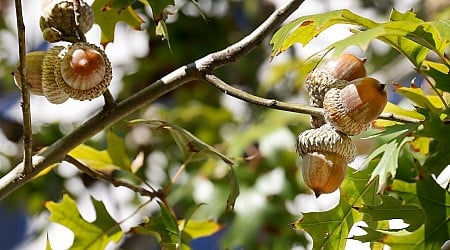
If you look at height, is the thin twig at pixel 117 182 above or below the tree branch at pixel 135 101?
below

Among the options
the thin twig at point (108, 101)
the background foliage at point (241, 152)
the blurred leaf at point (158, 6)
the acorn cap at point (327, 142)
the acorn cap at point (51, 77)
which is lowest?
the background foliage at point (241, 152)

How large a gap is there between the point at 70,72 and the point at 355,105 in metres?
0.36

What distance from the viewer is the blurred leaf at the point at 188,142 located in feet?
4.24

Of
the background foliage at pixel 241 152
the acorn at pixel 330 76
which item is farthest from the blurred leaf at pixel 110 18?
the acorn at pixel 330 76

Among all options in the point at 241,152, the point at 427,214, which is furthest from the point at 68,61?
the point at 241,152

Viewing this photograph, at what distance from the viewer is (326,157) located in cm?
114

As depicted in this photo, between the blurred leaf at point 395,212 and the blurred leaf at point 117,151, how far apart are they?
556 mm

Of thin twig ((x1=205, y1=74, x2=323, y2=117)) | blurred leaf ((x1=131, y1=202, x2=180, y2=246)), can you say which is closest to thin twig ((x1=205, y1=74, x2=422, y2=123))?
thin twig ((x1=205, y1=74, x2=323, y2=117))

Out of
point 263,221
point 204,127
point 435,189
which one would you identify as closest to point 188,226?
point 435,189

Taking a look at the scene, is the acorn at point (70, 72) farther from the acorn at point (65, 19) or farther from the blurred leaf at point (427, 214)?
the blurred leaf at point (427, 214)

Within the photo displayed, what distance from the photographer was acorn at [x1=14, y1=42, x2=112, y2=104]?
3.83 ft

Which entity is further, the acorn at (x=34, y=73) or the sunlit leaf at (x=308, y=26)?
the acorn at (x=34, y=73)

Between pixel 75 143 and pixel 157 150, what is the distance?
175 centimetres

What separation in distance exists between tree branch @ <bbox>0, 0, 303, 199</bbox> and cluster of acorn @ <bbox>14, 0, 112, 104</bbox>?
0.04m
